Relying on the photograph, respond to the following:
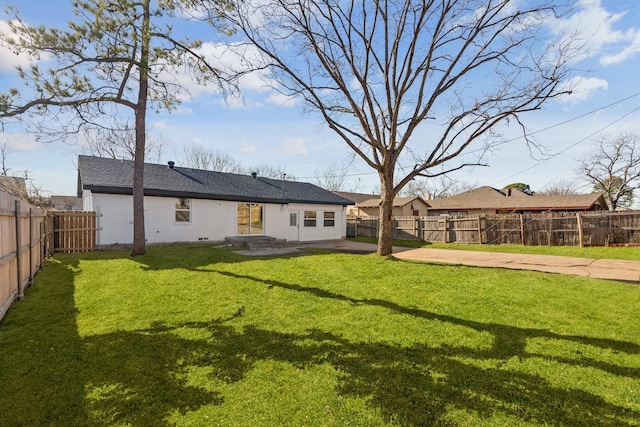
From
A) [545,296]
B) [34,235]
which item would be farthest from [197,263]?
[545,296]

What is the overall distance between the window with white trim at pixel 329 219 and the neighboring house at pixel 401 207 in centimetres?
1098

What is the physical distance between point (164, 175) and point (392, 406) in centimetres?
1605

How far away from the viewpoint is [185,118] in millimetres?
13203

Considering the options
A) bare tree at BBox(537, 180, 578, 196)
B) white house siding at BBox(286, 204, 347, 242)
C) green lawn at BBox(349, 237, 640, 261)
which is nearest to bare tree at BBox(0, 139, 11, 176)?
white house siding at BBox(286, 204, 347, 242)

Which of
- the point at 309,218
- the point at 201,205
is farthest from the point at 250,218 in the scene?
the point at 309,218

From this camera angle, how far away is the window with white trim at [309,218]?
19608mm

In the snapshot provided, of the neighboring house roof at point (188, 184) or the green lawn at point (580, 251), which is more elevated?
the neighboring house roof at point (188, 184)

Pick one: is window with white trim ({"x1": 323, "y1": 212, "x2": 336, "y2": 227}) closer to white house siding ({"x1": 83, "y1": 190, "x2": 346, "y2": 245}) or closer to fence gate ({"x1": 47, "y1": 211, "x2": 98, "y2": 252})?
white house siding ({"x1": 83, "y1": 190, "x2": 346, "y2": 245})

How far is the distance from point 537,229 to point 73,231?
68.2 feet

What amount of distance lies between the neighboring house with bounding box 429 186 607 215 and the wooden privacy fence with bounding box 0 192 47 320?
32.2m

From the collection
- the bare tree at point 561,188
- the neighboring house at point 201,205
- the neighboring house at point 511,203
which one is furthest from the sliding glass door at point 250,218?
the bare tree at point 561,188

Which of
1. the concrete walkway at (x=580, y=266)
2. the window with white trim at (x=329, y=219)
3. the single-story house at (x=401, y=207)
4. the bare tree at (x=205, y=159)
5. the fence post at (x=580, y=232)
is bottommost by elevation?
the concrete walkway at (x=580, y=266)

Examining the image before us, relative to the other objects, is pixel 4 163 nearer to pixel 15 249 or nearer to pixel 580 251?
pixel 15 249

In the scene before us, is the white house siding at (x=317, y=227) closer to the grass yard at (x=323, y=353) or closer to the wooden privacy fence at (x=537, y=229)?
the wooden privacy fence at (x=537, y=229)
